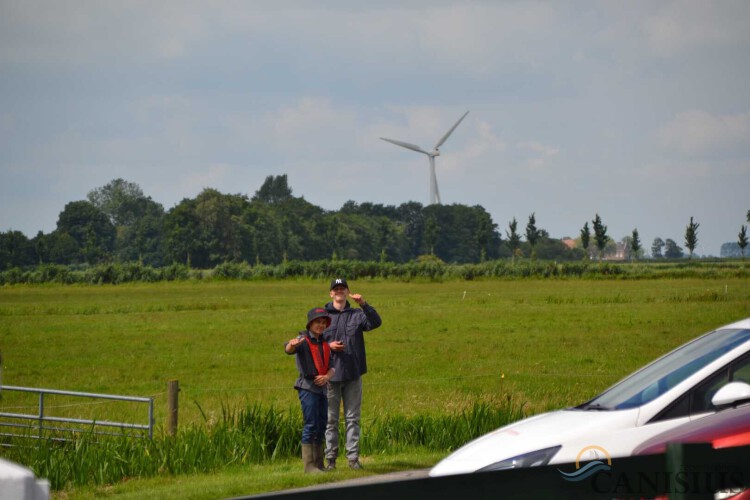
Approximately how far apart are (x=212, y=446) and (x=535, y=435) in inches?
282

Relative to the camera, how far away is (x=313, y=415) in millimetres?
11672

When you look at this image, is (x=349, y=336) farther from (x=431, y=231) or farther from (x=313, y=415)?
(x=431, y=231)

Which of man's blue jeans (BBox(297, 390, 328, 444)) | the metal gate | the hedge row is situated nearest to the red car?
man's blue jeans (BBox(297, 390, 328, 444))

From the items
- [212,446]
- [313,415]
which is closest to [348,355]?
[313,415]

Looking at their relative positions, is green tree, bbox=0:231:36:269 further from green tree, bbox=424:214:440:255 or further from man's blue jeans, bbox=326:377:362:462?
man's blue jeans, bbox=326:377:362:462

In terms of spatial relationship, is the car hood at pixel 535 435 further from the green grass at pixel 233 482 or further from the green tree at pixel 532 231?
the green tree at pixel 532 231

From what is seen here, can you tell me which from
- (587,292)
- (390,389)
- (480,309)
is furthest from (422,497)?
(587,292)

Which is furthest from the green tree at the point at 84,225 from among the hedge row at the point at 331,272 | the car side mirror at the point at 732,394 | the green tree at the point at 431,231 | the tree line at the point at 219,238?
the car side mirror at the point at 732,394

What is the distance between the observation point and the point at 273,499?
364cm

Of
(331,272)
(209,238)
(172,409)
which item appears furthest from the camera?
(209,238)

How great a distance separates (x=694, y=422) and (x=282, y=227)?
581ft

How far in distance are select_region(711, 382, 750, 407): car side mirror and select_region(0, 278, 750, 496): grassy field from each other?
436 inches

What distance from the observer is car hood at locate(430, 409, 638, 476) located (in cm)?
708

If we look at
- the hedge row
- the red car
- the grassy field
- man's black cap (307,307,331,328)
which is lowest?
the grassy field
